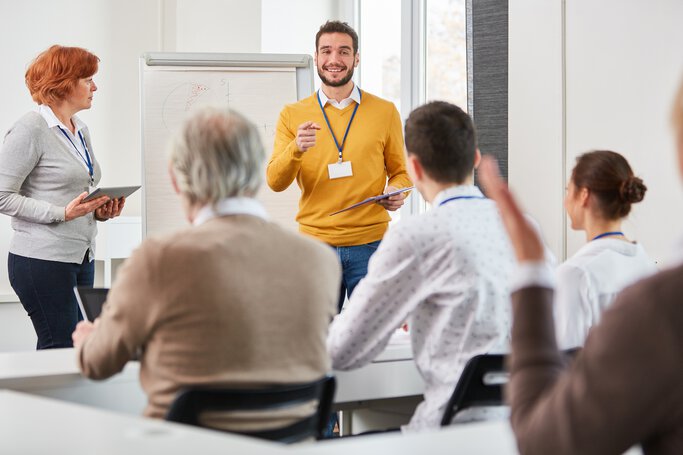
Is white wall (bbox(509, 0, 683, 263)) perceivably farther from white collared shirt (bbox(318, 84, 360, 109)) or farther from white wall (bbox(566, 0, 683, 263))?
white collared shirt (bbox(318, 84, 360, 109))

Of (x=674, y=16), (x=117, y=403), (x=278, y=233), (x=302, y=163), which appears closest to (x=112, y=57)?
(x=302, y=163)

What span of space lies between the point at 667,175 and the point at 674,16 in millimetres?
648

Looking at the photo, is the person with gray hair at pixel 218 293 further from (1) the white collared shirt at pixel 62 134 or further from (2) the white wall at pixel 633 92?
(2) the white wall at pixel 633 92

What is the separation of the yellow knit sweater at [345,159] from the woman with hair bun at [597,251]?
4.31ft

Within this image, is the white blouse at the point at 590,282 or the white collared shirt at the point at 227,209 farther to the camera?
the white blouse at the point at 590,282

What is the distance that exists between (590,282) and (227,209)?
42.9 inches

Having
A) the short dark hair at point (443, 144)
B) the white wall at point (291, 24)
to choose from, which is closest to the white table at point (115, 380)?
the short dark hair at point (443, 144)

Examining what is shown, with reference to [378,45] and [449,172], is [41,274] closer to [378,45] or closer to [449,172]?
[449,172]

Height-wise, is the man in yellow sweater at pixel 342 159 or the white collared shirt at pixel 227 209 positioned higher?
the man in yellow sweater at pixel 342 159

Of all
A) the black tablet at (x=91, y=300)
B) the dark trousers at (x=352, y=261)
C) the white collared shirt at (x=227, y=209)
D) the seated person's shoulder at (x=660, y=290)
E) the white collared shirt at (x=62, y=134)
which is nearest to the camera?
the seated person's shoulder at (x=660, y=290)

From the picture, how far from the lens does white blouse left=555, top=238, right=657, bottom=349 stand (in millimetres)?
2277

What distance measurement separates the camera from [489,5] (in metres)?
4.41

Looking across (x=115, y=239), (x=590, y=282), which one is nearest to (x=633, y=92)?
(x=590, y=282)

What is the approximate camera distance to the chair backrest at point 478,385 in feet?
6.15
